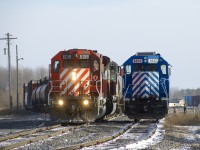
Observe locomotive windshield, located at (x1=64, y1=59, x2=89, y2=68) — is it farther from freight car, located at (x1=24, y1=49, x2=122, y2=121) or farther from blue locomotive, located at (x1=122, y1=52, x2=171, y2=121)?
blue locomotive, located at (x1=122, y1=52, x2=171, y2=121)

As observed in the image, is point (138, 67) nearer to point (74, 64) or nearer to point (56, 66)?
point (74, 64)

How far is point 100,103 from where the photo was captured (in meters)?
20.2

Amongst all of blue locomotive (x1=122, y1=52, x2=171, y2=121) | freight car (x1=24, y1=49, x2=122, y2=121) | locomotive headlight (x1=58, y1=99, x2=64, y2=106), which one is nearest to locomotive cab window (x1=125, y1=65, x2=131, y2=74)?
blue locomotive (x1=122, y1=52, x2=171, y2=121)

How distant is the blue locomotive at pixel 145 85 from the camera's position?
72.8 feet

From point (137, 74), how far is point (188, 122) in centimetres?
351

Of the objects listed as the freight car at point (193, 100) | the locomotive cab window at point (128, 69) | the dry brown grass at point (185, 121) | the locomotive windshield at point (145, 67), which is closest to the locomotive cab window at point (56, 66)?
the locomotive cab window at point (128, 69)

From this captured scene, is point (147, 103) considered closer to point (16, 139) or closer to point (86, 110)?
point (86, 110)

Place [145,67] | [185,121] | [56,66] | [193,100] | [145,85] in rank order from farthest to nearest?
[193,100] → [185,121] → [145,67] → [145,85] → [56,66]

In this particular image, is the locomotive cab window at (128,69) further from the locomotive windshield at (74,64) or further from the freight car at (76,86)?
the locomotive windshield at (74,64)

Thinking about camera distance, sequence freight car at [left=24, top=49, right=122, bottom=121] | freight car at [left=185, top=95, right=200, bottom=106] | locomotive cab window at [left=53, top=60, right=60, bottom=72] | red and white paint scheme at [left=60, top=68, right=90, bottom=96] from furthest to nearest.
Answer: freight car at [left=185, top=95, right=200, bottom=106], locomotive cab window at [left=53, top=60, right=60, bottom=72], red and white paint scheme at [left=60, top=68, right=90, bottom=96], freight car at [left=24, top=49, right=122, bottom=121]

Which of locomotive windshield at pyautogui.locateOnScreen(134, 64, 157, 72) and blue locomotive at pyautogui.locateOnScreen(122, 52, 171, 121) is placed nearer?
blue locomotive at pyautogui.locateOnScreen(122, 52, 171, 121)

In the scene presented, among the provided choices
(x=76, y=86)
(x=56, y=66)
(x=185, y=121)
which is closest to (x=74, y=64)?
(x=56, y=66)

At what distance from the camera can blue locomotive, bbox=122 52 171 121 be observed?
22188 mm

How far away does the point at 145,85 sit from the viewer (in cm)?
2259
